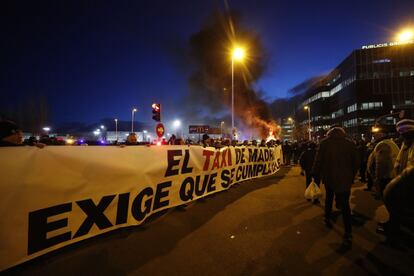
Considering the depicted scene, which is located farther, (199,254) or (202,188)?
(202,188)

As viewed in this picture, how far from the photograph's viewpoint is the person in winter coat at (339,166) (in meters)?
4.89

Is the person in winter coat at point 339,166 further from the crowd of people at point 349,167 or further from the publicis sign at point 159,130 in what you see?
the publicis sign at point 159,130

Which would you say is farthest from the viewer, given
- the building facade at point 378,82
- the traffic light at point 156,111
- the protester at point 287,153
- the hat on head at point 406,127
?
the building facade at point 378,82

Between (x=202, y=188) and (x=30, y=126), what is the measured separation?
4698 centimetres

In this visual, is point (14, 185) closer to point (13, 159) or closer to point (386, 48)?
point (13, 159)

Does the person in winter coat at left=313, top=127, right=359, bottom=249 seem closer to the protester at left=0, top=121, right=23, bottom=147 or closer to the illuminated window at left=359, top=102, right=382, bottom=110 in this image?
the protester at left=0, top=121, right=23, bottom=147

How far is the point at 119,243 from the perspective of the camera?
4.51m

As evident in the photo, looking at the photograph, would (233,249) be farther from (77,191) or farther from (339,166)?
(77,191)

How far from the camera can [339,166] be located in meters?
5.00

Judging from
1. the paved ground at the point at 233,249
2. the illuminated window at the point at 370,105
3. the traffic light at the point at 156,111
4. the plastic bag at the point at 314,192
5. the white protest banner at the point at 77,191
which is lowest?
the paved ground at the point at 233,249

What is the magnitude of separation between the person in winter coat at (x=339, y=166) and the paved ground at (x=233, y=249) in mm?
568

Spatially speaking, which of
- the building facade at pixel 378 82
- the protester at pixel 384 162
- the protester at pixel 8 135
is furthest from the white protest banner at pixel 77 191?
the building facade at pixel 378 82

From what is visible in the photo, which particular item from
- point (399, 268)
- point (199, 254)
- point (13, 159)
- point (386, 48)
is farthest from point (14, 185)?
point (386, 48)

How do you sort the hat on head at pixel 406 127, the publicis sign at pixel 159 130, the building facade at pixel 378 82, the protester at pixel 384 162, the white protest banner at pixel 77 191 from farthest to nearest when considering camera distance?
the building facade at pixel 378 82, the publicis sign at pixel 159 130, the protester at pixel 384 162, the hat on head at pixel 406 127, the white protest banner at pixel 77 191
